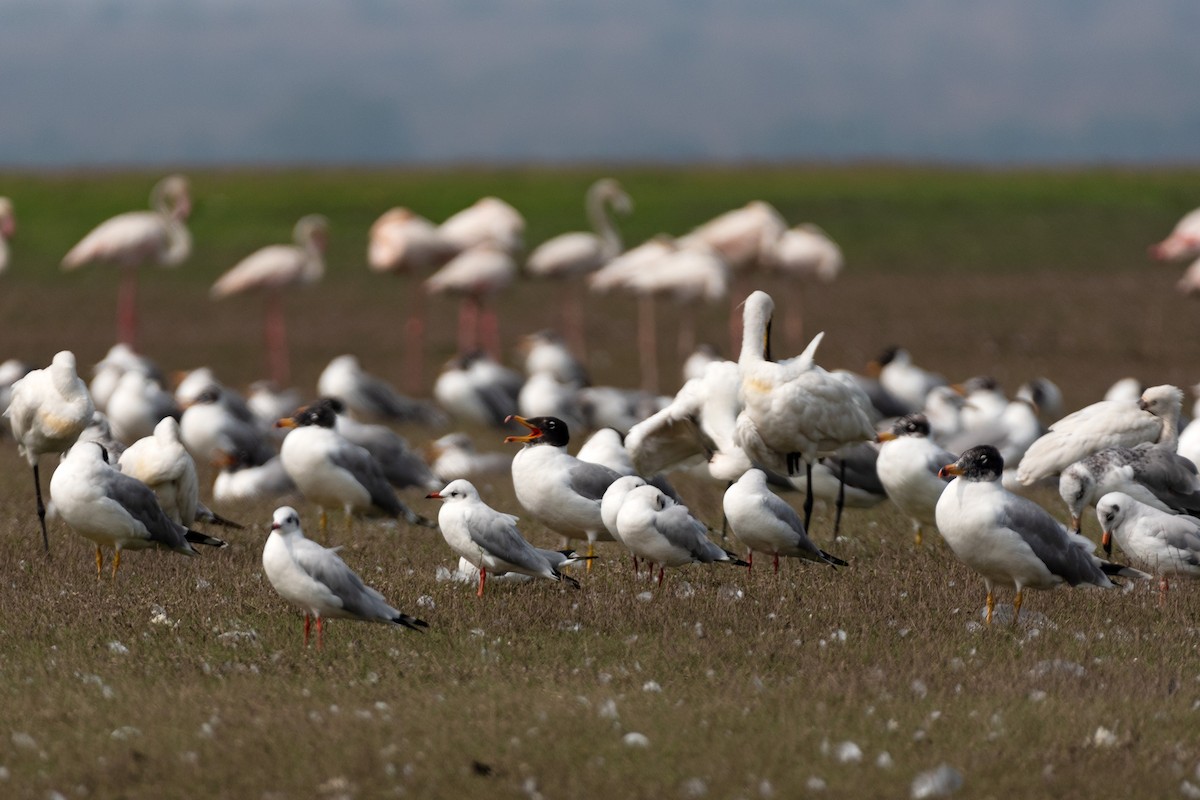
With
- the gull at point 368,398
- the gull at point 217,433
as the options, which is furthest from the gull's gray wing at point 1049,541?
the gull at point 368,398

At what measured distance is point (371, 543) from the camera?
1220 cm

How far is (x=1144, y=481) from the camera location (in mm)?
11133

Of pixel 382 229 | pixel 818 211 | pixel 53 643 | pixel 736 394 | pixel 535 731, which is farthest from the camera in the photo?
pixel 818 211

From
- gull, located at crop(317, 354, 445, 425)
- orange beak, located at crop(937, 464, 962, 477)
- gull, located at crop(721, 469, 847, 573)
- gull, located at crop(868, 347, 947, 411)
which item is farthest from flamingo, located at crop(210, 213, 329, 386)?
orange beak, located at crop(937, 464, 962, 477)

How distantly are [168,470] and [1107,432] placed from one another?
702 centimetres

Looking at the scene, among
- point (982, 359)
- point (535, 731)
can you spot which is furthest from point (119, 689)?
point (982, 359)

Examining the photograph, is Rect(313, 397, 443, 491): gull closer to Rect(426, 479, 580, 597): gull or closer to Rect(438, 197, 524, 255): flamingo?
Rect(426, 479, 580, 597): gull

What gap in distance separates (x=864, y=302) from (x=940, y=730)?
30548mm

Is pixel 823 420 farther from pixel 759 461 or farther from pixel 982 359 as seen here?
pixel 982 359

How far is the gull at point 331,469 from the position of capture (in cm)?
1277

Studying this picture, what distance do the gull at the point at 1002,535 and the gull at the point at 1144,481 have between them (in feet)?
5.53

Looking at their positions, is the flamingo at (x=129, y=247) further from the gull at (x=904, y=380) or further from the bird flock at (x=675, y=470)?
the gull at (x=904, y=380)

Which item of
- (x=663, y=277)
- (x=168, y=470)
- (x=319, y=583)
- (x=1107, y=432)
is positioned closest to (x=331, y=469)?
(x=168, y=470)

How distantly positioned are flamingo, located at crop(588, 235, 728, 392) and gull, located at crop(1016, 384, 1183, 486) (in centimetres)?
1400
